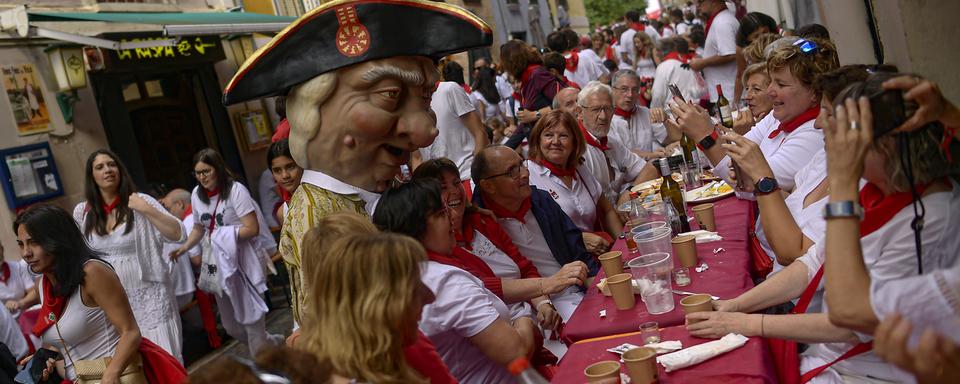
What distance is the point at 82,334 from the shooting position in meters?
4.53

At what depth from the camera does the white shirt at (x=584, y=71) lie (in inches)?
476

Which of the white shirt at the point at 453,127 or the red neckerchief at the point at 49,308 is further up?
the white shirt at the point at 453,127

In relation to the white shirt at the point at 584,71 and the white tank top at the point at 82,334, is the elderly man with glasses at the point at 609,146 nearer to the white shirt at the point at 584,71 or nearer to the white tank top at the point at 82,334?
the white tank top at the point at 82,334

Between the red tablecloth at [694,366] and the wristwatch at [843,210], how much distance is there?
570 millimetres

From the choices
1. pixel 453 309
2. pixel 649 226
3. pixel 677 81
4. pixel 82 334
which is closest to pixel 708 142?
pixel 649 226

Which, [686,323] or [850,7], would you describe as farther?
[850,7]

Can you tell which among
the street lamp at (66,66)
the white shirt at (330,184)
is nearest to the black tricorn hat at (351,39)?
the white shirt at (330,184)

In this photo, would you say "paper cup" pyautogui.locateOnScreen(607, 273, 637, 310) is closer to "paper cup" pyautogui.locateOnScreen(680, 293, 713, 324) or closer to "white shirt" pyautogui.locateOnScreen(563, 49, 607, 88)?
"paper cup" pyautogui.locateOnScreen(680, 293, 713, 324)

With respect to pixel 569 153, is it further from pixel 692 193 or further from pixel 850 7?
pixel 850 7

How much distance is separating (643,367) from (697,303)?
552mm

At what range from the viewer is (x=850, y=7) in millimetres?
5980

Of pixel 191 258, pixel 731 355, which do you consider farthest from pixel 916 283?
pixel 191 258

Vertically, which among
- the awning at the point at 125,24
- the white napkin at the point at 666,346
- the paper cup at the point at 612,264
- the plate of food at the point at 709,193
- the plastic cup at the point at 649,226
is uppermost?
the awning at the point at 125,24

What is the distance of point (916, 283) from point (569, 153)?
3.93 m
